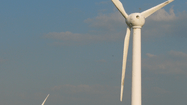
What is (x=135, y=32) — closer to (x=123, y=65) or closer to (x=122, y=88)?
(x=123, y=65)

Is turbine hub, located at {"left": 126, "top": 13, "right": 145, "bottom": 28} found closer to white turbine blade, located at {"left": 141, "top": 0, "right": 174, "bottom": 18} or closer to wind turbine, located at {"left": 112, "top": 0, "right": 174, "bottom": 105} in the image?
wind turbine, located at {"left": 112, "top": 0, "right": 174, "bottom": 105}

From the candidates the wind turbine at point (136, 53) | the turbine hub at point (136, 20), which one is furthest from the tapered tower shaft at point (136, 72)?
the turbine hub at point (136, 20)

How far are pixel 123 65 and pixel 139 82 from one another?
423 centimetres

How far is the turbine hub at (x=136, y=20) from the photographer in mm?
53438

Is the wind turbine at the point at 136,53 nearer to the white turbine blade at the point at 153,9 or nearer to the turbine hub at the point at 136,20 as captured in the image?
the turbine hub at the point at 136,20

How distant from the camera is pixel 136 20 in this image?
5341 centimetres

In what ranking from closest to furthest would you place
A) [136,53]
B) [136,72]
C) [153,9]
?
[136,72] < [136,53] < [153,9]

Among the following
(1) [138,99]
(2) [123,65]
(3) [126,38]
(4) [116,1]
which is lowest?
(1) [138,99]

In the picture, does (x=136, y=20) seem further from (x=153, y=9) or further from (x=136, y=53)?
(x=136, y=53)

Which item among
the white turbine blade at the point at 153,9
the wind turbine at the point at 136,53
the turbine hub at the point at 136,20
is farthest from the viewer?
the white turbine blade at the point at 153,9

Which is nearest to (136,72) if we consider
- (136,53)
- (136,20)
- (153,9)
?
(136,53)

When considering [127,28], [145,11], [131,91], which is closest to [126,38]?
[127,28]

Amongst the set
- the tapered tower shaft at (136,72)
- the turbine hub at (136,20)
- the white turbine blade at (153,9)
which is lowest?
the tapered tower shaft at (136,72)

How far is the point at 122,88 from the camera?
54125mm
